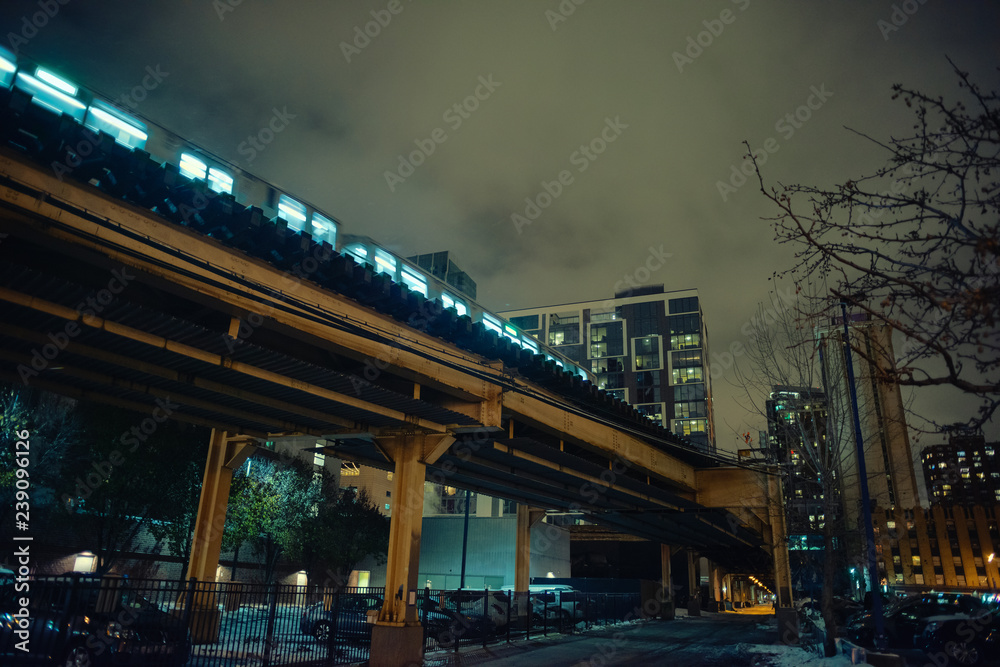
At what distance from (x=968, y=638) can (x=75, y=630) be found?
812 inches

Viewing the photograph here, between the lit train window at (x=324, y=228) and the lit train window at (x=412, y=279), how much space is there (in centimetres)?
292

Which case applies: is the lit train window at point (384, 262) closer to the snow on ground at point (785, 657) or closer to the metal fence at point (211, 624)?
the metal fence at point (211, 624)

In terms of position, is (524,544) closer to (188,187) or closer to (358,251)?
(358,251)

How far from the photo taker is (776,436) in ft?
87.3

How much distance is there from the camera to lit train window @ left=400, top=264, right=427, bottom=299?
24719mm

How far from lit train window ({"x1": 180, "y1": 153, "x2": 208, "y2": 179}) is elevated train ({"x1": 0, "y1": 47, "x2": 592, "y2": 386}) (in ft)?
0.08

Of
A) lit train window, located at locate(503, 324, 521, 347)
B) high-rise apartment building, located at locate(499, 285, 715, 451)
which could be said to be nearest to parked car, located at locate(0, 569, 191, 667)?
lit train window, located at locate(503, 324, 521, 347)

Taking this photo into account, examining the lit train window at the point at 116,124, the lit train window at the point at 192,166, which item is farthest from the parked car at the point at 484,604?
the lit train window at the point at 116,124

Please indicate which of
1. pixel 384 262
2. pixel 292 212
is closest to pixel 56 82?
pixel 292 212

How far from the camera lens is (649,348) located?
3986 inches

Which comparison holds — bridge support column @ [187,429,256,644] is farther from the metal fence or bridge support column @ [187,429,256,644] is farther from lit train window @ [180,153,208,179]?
lit train window @ [180,153,208,179]

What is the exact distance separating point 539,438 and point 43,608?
15205 millimetres

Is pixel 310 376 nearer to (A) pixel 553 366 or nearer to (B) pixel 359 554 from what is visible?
(A) pixel 553 366

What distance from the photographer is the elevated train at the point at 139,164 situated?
959cm
